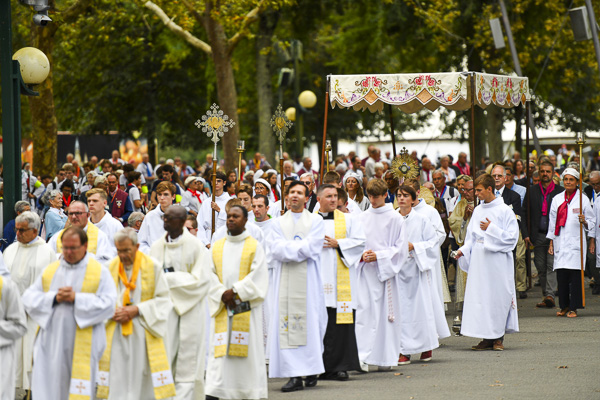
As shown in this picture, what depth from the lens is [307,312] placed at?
987 cm

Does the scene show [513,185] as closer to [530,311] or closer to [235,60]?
[530,311]

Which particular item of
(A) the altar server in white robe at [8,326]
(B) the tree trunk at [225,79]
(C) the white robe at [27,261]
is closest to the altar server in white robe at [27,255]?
(C) the white robe at [27,261]

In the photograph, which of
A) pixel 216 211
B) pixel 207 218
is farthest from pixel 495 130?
pixel 207 218

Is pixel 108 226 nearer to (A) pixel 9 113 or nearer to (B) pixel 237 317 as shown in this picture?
(B) pixel 237 317

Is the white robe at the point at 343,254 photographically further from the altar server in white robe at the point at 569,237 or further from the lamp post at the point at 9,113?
the altar server in white robe at the point at 569,237

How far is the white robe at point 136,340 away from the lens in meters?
8.03

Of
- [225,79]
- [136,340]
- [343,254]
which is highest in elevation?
[225,79]

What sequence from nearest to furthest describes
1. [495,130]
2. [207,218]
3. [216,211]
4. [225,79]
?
[207,218] < [216,211] < [225,79] < [495,130]

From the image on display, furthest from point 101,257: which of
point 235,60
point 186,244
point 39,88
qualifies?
point 235,60

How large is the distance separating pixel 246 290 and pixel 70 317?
1672mm

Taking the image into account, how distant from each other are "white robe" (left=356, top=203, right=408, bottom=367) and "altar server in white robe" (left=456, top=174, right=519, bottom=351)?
1435mm

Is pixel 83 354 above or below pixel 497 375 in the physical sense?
above

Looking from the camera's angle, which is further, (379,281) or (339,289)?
(379,281)

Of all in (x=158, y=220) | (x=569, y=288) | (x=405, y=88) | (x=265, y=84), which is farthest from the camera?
(x=265, y=84)
